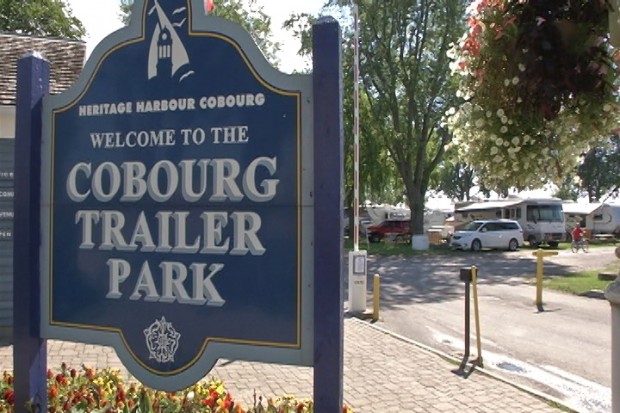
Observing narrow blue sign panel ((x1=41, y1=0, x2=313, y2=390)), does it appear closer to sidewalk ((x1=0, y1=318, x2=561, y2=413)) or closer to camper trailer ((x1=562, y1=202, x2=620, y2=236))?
sidewalk ((x1=0, y1=318, x2=561, y2=413))

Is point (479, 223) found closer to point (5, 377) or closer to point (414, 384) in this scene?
point (414, 384)

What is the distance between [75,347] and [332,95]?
6.30 metres

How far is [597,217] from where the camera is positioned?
47.6 metres

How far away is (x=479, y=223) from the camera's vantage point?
3059cm

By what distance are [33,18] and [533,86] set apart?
3217 cm

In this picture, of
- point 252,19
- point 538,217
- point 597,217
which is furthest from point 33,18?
point 597,217

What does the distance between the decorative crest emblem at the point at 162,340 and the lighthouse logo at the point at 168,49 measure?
119cm

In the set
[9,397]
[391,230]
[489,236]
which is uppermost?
[391,230]

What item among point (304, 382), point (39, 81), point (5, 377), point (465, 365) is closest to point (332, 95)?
point (39, 81)

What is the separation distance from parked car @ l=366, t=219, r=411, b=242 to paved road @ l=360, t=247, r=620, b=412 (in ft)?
57.6

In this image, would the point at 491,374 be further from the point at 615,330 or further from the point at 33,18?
the point at 33,18

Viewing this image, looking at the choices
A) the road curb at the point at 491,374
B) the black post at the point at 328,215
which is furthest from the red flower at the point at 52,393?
the road curb at the point at 491,374

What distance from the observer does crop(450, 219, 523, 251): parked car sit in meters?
30.0

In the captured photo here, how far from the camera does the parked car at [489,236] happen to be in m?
30.0
